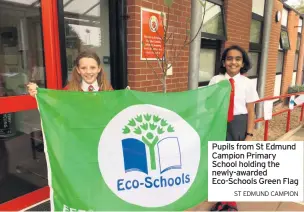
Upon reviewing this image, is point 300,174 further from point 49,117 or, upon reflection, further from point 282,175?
point 49,117

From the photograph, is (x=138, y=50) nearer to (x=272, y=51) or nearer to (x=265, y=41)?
(x=265, y=41)

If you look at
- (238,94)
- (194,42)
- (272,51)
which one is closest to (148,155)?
(238,94)

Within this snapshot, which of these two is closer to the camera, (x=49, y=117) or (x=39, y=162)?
(x=49, y=117)

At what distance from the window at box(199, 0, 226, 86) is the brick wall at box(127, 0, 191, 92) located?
81 cm

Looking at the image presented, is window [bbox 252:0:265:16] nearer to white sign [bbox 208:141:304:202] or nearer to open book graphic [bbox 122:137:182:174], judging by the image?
white sign [bbox 208:141:304:202]

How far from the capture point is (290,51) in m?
11.0

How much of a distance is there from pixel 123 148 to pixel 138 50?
1.81m

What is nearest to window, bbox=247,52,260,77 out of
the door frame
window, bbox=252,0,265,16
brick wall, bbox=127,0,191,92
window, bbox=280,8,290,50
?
window, bbox=252,0,265,16

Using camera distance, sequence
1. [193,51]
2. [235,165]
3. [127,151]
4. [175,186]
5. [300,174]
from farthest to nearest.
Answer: [193,51] → [300,174] → [235,165] → [175,186] → [127,151]

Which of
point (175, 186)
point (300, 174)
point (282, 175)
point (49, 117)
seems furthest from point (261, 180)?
point (49, 117)

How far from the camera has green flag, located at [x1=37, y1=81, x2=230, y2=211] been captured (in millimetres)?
1859

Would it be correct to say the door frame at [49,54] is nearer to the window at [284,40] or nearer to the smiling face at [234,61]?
the smiling face at [234,61]

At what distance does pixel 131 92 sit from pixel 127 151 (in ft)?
1.44

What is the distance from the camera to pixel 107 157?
193cm
